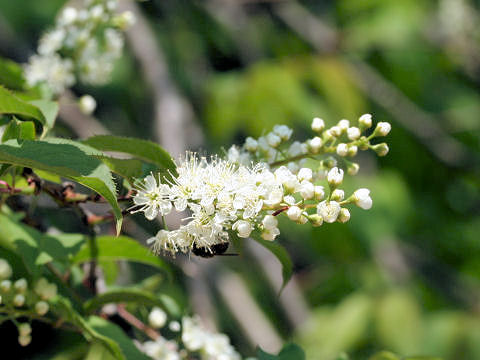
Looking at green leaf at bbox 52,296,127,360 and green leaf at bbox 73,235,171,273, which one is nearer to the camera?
green leaf at bbox 52,296,127,360

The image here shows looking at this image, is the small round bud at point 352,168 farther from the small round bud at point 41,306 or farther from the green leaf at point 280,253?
the small round bud at point 41,306

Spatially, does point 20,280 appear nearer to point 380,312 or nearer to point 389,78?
point 380,312

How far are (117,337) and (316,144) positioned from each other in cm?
72

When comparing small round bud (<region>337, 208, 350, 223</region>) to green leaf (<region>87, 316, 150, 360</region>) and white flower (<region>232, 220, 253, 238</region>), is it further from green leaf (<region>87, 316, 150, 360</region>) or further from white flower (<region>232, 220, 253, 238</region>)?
green leaf (<region>87, 316, 150, 360</region>)

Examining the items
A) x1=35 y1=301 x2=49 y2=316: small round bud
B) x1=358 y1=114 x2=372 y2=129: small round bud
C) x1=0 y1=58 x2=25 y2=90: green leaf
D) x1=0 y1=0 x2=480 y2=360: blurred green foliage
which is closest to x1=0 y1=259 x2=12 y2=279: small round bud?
x1=35 y1=301 x2=49 y2=316: small round bud

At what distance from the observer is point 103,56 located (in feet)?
7.20

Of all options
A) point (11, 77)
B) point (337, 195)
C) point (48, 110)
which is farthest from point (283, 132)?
point (11, 77)

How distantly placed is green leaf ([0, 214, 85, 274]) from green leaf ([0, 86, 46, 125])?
1.07ft

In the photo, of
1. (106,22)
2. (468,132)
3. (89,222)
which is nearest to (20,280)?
(89,222)

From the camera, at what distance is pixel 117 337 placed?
4.94ft

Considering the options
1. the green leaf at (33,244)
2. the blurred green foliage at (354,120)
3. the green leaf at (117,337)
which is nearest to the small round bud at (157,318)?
the green leaf at (117,337)

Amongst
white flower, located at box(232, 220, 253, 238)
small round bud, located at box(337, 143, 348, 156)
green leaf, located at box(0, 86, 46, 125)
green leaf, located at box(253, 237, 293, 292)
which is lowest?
white flower, located at box(232, 220, 253, 238)

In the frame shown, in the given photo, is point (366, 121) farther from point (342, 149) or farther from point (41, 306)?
point (41, 306)

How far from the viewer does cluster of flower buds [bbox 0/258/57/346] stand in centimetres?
142
